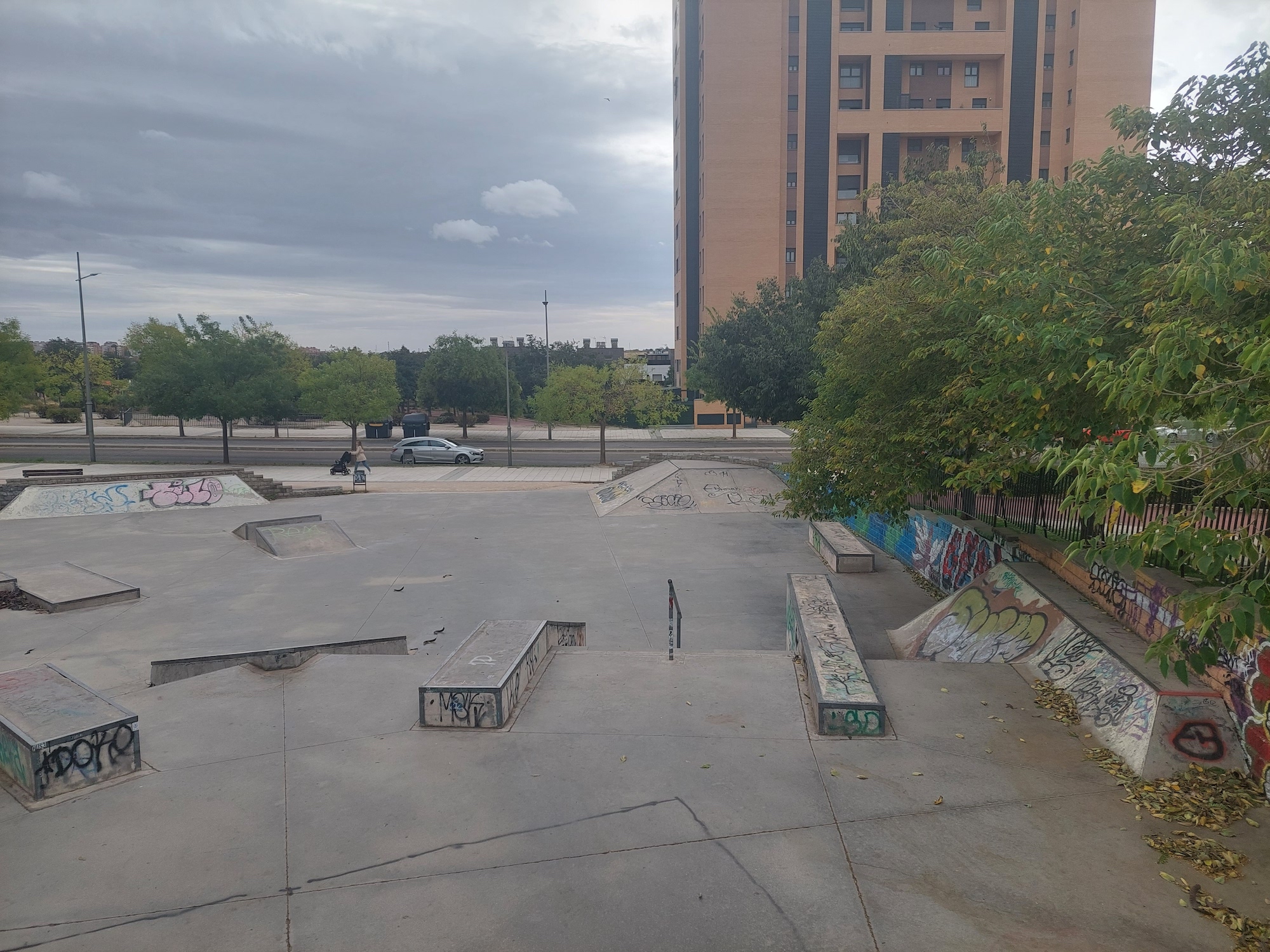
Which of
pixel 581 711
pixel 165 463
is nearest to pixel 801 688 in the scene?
pixel 581 711

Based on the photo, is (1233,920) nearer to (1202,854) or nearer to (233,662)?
(1202,854)

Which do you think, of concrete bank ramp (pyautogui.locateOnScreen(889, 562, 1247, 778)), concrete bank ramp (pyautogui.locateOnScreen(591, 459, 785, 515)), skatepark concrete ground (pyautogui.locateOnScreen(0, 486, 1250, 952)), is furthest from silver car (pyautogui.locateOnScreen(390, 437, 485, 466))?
concrete bank ramp (pyautogui.locateOnScreen(889, 562, 1247, 778))

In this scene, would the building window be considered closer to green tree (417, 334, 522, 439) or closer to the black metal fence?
green tree (417, 334, 522, 439)

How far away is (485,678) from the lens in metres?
7.71

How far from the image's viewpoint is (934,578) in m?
17.3

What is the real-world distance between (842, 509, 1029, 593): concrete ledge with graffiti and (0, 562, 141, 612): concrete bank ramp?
47.4 ft

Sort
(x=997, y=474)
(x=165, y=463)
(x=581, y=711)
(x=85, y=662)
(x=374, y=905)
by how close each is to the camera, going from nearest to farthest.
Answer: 1. (x=374, y=905)
2. (x=581, y=711)
3. (x=997, y=474)
4. (x=85, y=662)
5. (x=165, y=463)

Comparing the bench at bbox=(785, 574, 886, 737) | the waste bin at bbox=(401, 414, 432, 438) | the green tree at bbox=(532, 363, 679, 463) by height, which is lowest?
the bench at bbox=(785, 574, 886, 737)

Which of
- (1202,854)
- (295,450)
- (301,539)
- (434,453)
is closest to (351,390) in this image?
(434,453)

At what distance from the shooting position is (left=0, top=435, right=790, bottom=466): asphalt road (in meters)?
42.3

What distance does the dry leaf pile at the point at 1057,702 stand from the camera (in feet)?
25.5

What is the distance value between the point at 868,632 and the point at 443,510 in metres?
16.4

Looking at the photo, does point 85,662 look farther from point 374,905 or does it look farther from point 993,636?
point 993,636

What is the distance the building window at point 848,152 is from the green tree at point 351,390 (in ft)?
113
